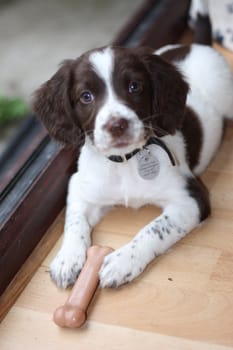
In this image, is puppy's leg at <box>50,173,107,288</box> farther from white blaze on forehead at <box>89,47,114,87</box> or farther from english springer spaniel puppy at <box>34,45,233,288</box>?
white blaze on forehead at <box>89,47,114,87</box>

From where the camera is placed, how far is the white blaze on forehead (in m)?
2.21

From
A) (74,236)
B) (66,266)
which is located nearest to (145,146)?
(74,236)

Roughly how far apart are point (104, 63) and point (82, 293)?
83 centimetres

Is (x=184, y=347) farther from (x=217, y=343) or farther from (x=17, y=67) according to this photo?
Answer: (x=17, y=67)

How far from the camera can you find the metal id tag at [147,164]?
2.49m

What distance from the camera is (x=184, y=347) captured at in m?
2.07

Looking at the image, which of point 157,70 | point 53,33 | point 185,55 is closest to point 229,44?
point 185,55

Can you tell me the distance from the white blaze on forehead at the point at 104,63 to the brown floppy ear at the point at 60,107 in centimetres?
13

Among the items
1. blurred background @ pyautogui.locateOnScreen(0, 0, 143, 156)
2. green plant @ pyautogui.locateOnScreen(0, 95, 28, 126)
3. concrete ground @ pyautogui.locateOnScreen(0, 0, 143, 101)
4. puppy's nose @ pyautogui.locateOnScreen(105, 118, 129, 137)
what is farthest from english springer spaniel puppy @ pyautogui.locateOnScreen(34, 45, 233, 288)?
concrete ground @ pyautogui.locateOnScreen(0, 0, 143, 101)

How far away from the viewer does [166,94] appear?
2355 mm

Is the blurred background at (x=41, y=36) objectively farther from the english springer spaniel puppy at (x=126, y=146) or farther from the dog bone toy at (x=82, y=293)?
the dog bone toy at (x=82, y=293)

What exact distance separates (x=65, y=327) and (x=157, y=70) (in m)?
1.00

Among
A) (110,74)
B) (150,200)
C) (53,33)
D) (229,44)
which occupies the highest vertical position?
(110,74)

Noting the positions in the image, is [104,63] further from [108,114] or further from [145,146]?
[145,146]
